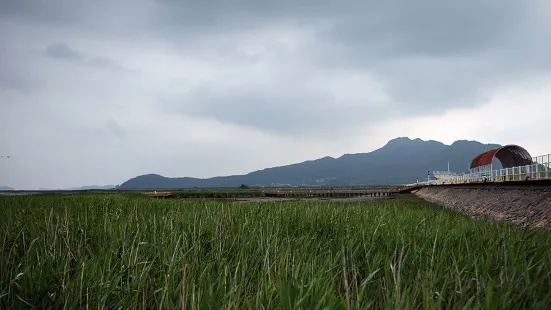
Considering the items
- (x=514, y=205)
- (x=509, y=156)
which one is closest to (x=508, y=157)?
(x=509, y=156)

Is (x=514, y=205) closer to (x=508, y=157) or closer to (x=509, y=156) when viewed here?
(x=509, y=156)

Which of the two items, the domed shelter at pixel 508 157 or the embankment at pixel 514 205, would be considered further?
the domed shelter at pixel 508 157

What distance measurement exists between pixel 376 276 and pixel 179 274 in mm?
2139

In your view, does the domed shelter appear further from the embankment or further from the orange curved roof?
the embankment

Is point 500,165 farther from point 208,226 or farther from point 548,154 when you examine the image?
point 208,226

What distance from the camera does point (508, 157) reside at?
49.2m

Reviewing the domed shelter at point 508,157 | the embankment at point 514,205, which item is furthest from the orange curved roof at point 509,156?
the embankment at point 514,205

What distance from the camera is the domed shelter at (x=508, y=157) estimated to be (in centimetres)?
A: 4516

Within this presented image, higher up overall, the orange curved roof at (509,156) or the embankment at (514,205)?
the orange curved roof at (509,156)

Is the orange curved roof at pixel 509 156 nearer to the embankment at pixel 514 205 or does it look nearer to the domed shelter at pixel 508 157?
the domed shelter at pixel 508 157

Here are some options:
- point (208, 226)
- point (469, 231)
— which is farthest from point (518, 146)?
point (208, 226)

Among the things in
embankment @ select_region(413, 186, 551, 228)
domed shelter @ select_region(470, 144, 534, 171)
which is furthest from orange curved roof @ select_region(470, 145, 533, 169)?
embankment @ select_region(413, 186, 551, 228)

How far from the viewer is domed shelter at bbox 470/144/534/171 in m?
45.2

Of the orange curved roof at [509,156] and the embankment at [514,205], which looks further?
the orange curved roof at [509,156]
